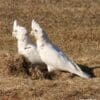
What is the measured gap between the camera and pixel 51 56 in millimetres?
11203

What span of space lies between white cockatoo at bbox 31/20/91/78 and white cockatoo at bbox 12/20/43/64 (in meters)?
0.29

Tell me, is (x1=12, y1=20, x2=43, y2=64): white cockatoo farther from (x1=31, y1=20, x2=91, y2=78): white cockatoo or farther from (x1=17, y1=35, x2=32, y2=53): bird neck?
(x1=31, y1=20, x2=91, y2=78): white cockatoo

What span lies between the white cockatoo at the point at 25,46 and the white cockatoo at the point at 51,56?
0.94 ft

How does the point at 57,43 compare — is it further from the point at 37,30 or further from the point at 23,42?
the point at 37,30

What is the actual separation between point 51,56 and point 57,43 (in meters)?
3.57

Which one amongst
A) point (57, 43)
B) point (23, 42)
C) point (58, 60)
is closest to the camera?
point (58, 60)

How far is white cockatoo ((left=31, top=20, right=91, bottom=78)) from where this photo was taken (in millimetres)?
11016

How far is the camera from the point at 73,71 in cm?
1099

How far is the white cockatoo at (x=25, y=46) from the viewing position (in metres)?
11.6

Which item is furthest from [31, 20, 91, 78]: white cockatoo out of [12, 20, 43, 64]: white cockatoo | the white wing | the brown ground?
[12, 20, 43, 64]: white cockatoo

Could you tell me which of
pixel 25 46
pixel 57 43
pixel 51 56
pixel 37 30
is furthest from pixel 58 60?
pixel 57 43

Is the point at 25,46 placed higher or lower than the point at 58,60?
higher

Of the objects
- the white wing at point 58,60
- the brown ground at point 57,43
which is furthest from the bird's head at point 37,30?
the brown ground at point 57,43

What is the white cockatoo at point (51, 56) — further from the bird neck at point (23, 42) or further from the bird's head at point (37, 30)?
the bird neck at point (23, 42)
